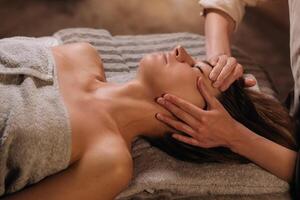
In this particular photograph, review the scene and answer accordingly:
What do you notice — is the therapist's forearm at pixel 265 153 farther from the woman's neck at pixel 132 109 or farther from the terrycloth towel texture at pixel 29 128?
the terrycloth towel texture at pixel 29 128

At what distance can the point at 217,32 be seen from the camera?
166cm

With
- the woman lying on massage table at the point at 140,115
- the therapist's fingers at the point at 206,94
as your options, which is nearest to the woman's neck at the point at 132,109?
the woman lying on massage table at the point at 140,115

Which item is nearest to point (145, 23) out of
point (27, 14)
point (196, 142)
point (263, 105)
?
point (27, 14)

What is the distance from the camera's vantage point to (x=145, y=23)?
2.31m

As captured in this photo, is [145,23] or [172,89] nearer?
[172,89]

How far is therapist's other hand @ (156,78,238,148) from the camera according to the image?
1.22 metres

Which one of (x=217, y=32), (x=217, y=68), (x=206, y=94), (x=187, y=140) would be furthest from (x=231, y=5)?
(x=187, y=140)

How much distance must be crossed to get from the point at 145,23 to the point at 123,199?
1283 mm

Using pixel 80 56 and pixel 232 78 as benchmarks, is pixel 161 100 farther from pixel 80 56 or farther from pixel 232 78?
pixel 80 56

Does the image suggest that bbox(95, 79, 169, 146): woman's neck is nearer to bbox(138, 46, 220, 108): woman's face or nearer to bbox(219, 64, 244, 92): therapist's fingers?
bbox(138, 46, 220, 108): woman's face

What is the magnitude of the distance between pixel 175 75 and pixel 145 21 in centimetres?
110

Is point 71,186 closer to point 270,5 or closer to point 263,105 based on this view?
point 263,105

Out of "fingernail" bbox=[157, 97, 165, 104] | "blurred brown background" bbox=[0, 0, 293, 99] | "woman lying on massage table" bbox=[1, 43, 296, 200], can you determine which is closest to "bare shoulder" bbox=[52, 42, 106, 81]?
"woman lying on massage table" bbox=[1, 43, 296, 200]

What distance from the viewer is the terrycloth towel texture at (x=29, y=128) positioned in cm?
107
